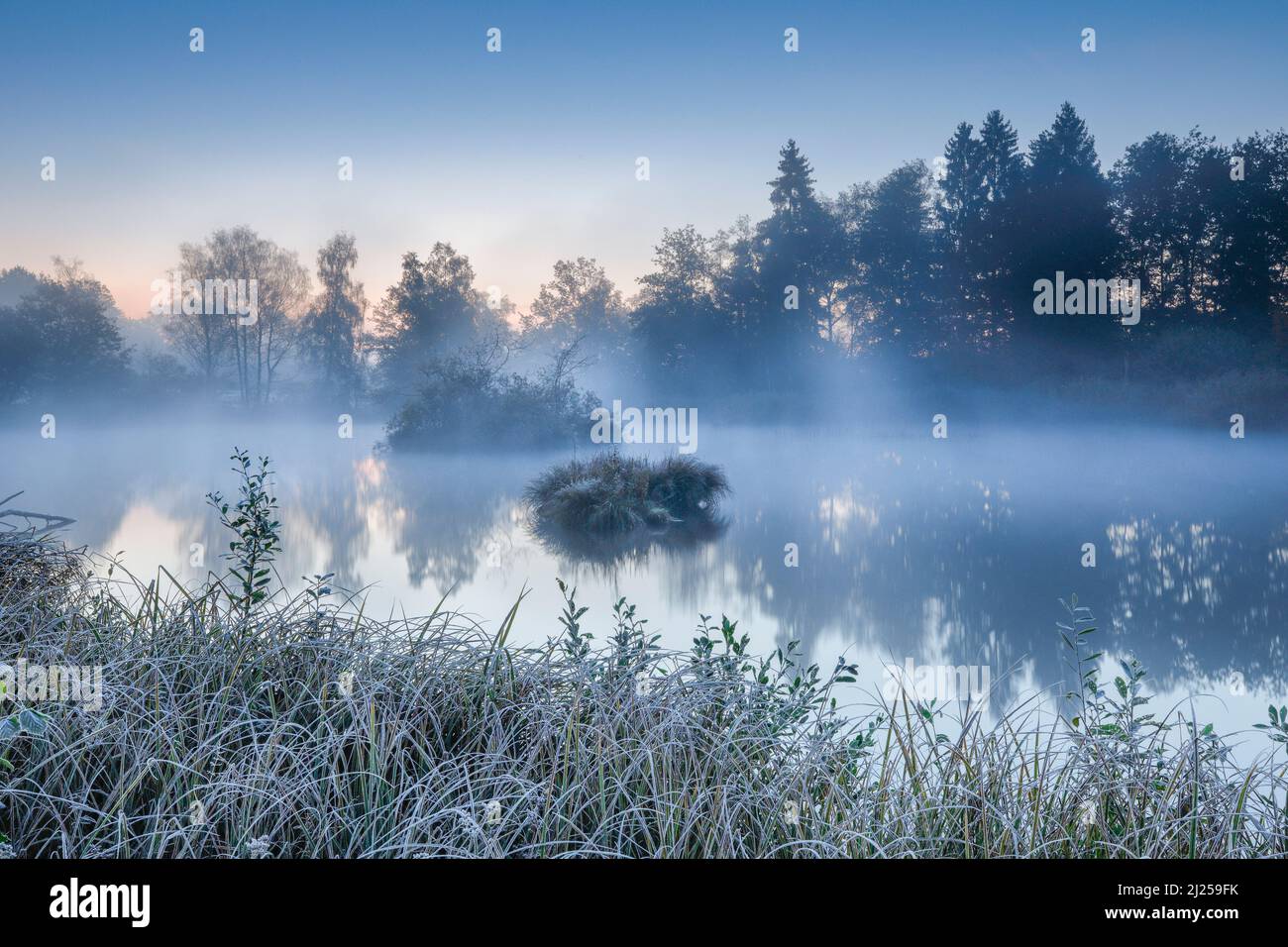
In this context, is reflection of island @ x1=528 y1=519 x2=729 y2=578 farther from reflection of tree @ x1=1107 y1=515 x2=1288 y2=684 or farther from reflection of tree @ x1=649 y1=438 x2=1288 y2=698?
reflection of tree @ x1=1107 y1=515 x2=1288 y2=684

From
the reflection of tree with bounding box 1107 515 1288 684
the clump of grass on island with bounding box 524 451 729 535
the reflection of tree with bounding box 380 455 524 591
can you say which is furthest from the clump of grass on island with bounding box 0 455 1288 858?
the clump of grass on island with bounding box 524 451 729 535

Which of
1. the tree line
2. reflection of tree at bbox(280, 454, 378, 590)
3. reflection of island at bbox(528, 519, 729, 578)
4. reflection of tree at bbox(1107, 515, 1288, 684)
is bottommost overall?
reflection of tree at bbox(1107, 515, 1288, 684)

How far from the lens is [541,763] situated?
1942 millimetres

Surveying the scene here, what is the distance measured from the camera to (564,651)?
2514 millimetres

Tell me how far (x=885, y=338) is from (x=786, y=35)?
1092 centimetres

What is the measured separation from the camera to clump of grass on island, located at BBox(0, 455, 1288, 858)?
68.0 inches

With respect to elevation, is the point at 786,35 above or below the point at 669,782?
above

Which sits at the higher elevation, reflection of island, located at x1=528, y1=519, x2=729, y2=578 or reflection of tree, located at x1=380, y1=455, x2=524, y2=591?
reflection of tree, located at x1=380, y1=455, x2=524, y2=591

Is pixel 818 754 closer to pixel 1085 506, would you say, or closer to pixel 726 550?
pixel 726 550

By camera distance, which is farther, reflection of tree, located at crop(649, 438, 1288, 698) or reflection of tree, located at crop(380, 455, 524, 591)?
reflection of tree, located at crop(380, 455, 524, 591)

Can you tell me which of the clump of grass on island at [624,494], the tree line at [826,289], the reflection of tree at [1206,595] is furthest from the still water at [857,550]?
the tree line at [826,289]

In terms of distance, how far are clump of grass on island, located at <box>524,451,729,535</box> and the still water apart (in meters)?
0.37
